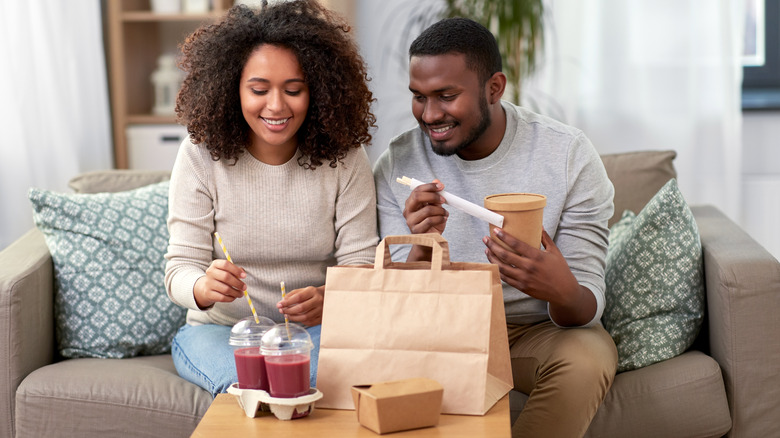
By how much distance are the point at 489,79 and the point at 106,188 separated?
1164 mm

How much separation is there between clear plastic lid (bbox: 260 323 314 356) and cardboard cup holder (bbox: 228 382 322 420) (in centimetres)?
7

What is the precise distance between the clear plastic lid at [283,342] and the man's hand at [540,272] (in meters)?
0.40

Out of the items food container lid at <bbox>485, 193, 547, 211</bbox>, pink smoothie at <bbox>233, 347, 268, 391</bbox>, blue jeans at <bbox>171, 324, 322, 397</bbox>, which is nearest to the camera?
pink smoothie at <bbox>233, 347, 268, 391</bbox>

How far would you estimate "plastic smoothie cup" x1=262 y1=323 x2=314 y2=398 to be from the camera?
1.31 m

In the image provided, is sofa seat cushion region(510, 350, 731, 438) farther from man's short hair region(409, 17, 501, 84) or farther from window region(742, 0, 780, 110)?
window region(742, 0, 780, 110)

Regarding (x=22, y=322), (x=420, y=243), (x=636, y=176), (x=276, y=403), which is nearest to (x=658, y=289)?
(x=636, y=176)

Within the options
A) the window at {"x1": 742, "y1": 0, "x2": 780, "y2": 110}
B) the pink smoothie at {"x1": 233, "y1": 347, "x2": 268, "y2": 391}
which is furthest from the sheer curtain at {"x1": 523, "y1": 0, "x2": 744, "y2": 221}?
the pink smoothie at {"x1": 233, "y1": 347, "x2": 268, "y2": 391}

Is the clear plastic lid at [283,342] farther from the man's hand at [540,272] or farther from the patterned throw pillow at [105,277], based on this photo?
the patterned throw pillow at [105,277]

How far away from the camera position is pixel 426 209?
5.38 feet

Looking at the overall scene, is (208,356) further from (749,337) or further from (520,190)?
(749,337)

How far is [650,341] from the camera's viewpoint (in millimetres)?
1888

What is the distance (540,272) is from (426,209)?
9.9 inches

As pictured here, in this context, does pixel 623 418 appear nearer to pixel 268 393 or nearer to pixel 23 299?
pixel 268 393

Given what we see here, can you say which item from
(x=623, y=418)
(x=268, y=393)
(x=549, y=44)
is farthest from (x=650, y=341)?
(x=549, y=44)
